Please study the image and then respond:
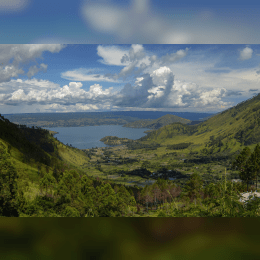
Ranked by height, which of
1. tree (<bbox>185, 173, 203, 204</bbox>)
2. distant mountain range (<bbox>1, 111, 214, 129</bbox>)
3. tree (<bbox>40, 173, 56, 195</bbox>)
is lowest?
tree (<bbox>185, 173, 203, 204</bbox>)

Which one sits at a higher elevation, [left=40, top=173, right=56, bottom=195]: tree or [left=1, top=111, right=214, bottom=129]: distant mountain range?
[left=1, top=111, right=214, bottom=129]: distant mountain range

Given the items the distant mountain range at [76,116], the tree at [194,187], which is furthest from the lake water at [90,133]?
the tree at [194,187]

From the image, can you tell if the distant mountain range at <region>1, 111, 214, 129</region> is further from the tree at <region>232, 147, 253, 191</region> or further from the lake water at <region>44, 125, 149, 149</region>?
the tree at <region>232, 147, 253, 191</region>

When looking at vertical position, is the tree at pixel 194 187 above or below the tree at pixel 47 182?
below

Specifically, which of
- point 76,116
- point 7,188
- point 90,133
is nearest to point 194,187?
point 7,188

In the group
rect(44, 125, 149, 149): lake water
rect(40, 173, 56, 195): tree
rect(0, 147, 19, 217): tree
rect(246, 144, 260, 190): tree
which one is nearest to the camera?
rect(0, 147, 19, 217): tree

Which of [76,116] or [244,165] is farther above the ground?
[76,116]

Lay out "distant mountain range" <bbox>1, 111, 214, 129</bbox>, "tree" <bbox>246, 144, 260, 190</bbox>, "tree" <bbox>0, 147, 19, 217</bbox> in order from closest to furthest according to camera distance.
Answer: "tree" <bbox>0, 147, 19, 217</bbox> → "tree" <bbox>246, 144, 260, 190</bbox> → "distant mountain range" <bbox>1, 111, 214, 129</bbox>

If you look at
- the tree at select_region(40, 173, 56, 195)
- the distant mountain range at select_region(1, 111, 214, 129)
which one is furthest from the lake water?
the tree at select_region(40, 173, 56, 195)

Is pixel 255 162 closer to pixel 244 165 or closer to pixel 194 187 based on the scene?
pixel 244 165

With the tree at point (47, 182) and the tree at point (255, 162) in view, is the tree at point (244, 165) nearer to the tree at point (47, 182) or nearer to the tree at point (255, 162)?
the tree at point (255, 162)

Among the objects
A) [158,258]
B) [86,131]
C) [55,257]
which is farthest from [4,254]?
[86,131]

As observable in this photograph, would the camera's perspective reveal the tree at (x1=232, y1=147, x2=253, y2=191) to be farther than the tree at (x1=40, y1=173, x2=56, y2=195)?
Yes
